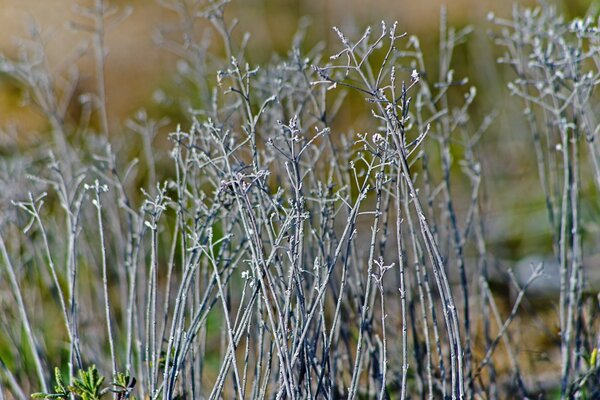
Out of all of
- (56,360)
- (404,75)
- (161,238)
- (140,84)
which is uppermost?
(140,84)

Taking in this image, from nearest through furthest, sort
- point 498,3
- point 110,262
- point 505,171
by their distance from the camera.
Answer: point 110,262 → point 505,171 → point 498,3

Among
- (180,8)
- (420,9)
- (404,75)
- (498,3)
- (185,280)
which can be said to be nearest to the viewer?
(185,280)

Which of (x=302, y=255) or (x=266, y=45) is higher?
(x=266, y=45)

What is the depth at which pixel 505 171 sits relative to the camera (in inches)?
109

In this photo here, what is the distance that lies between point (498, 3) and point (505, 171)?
1.38 m

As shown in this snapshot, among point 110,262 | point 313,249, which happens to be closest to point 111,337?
point 313,249

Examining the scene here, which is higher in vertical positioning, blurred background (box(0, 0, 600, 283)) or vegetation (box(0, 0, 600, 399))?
blurred background (box(0, 0, 600, 283))

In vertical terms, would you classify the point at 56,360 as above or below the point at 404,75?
below

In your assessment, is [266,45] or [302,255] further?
[266,45]

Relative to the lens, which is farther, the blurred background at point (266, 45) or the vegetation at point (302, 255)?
the blurred background at point (266, 45)

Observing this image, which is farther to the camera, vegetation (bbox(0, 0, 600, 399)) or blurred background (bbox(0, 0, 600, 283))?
blurred background (bbox(0, 0, 600, 283))

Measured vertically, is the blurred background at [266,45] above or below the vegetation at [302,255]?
above

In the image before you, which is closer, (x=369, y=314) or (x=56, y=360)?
(x=369, y=314)

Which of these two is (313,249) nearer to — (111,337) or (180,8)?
(111,337)
